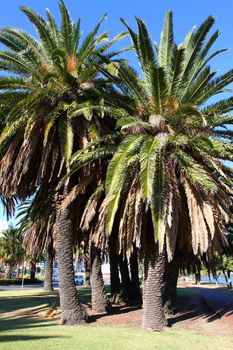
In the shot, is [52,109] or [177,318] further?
[177,318]

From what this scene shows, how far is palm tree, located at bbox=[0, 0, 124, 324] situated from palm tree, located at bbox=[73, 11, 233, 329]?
131 cm

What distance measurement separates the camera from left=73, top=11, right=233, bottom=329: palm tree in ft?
46.2

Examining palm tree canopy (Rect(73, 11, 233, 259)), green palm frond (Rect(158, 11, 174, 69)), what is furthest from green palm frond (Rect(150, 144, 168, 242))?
green palm frond (Rect(158, 11, 174, 69))

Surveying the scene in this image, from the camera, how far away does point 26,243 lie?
2947cm

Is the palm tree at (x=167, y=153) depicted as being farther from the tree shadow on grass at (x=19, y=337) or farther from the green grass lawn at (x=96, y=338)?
the tree shadow on grass at (x=19, y=337)

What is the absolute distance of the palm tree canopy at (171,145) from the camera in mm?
14047

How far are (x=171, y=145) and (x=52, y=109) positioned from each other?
4.81 metres

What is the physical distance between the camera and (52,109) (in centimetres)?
1684

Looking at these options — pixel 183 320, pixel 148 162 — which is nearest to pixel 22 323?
pixel 183 320

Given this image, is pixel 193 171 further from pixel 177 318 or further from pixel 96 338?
pixel 177 318

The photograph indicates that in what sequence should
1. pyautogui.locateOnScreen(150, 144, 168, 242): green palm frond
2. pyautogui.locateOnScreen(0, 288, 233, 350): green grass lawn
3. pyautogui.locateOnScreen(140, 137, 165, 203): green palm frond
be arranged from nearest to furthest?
pyautogui.locateOnScreen(0, 288, 233, 350): green grass lawn < pyautogui.locateOnScreen(140, 137, 165, 203): green palm frond < pyautogui.locateOnScreen(150, 144, 168, 242): green palm frond

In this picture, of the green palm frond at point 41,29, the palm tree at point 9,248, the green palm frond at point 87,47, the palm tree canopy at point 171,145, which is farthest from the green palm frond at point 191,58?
the palm tree at point 9,248

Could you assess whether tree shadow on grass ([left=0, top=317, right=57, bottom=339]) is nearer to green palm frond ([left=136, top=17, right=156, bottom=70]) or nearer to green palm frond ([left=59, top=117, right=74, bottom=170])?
green palm frond ([left=59, top=117, right=74, bottom=170])

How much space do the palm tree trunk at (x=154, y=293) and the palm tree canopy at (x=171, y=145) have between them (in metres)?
1.11
